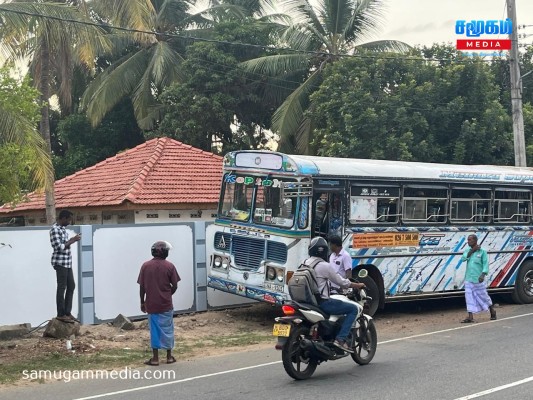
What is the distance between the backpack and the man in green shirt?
551 centimetres

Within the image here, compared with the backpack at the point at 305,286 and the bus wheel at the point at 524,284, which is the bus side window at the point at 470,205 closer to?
the bus wheel at the point at 524,284

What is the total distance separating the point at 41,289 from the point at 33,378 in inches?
129

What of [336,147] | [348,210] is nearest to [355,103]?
[336,147]

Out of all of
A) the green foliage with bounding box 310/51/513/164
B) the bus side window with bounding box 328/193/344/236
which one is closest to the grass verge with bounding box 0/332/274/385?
the bus side window with bounding box 328/193/344/236

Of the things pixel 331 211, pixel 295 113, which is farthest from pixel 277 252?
pixel 295 113

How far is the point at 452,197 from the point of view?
47.2ft

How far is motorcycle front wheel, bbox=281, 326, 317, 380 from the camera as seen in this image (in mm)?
8195

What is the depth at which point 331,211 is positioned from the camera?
42.3ft

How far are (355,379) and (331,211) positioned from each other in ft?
15.8

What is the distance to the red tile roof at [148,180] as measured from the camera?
1847 cm

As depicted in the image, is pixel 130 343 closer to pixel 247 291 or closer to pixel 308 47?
pixel 247 291

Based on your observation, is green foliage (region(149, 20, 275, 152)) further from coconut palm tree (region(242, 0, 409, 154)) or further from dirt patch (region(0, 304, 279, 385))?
dirt patch (region(0, 304, 279, 385))

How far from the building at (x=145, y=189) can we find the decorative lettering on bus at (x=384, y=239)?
6.40 meters

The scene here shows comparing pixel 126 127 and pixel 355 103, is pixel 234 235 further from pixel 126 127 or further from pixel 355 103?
pixel 126 127
